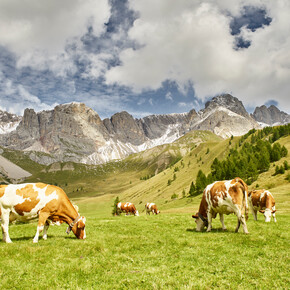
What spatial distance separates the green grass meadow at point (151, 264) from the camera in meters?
7.11

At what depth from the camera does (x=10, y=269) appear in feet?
27.2

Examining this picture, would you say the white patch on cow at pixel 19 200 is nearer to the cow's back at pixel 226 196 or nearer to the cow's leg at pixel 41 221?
the cow's leg at pixel 41 221

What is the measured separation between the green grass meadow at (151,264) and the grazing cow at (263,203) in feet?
33.8

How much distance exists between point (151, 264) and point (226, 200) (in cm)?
819

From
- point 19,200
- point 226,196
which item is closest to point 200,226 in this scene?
point 226,196

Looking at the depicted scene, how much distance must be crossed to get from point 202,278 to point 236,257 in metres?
2.99

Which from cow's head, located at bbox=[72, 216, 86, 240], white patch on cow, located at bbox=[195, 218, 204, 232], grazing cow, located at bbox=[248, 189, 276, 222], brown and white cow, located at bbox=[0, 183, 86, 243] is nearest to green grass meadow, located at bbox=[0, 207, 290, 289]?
cow's head, located at bbox=[72, 216, 86, 240]

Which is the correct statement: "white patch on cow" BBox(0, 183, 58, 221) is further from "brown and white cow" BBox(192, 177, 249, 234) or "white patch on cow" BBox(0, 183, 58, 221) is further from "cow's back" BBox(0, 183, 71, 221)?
"brown and white cow" BBox(192, 177, 249, 234)

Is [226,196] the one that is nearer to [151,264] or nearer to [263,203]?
[151,264]

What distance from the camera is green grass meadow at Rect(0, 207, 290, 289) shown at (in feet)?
23.3

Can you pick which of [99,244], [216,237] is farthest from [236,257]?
[99,244]

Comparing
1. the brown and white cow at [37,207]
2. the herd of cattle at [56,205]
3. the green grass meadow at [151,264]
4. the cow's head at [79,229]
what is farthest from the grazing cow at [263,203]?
the brown and white cow at [37,207]

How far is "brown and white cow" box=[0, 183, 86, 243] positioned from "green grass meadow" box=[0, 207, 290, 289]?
4.73 feet

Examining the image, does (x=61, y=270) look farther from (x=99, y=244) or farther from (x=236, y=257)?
(x=236, y=257)
